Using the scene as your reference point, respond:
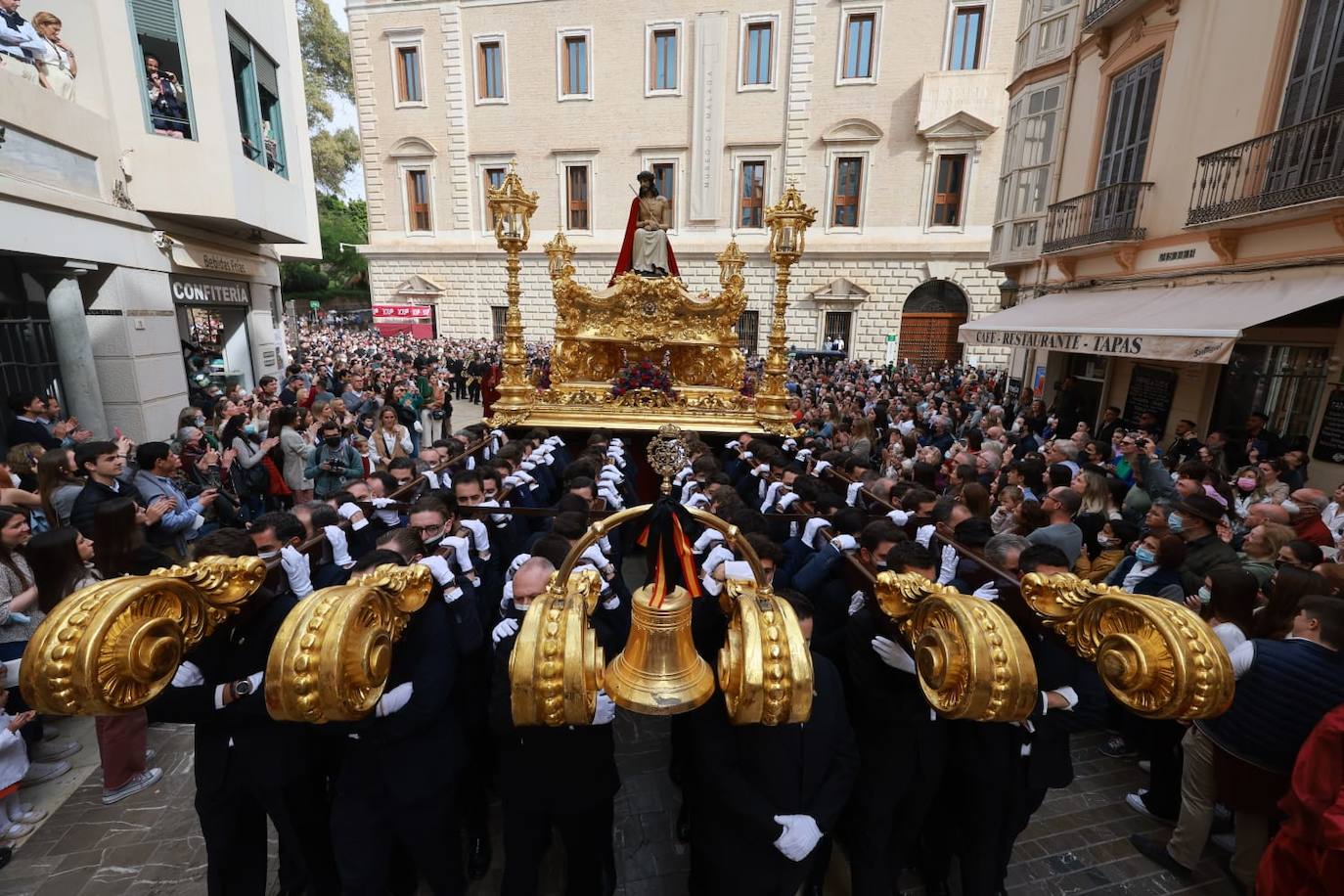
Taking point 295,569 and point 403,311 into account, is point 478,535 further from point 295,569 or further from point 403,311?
point 403,311

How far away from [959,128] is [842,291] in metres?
6.93

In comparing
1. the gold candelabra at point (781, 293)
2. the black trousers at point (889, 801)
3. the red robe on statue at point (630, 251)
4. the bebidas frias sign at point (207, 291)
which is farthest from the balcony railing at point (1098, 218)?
the bebidas frias sign at point (207, 291)

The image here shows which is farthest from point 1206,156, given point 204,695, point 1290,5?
point 204,695

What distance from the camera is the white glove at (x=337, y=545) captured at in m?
3.65

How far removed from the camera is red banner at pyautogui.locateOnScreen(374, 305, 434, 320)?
87.0 ft

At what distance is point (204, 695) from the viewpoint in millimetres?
2561

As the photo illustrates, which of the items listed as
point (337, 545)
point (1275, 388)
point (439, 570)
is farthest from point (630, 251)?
point (1275, 388)

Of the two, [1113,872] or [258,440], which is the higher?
[258,440]

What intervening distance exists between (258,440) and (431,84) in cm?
2385

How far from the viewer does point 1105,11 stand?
11.0 m

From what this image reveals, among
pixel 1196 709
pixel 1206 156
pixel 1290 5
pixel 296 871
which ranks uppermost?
pixel 1290 5

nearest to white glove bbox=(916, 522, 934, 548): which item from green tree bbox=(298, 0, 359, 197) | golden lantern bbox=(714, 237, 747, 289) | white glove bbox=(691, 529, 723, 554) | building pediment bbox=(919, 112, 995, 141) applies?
white glove bbox=(691, 529, 723, 554)

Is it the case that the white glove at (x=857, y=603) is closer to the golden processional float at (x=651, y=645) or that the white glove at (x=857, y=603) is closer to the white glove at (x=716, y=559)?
the white glove at (x=716, y=559)

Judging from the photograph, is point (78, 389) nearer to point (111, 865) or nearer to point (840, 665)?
point (111, 865)
